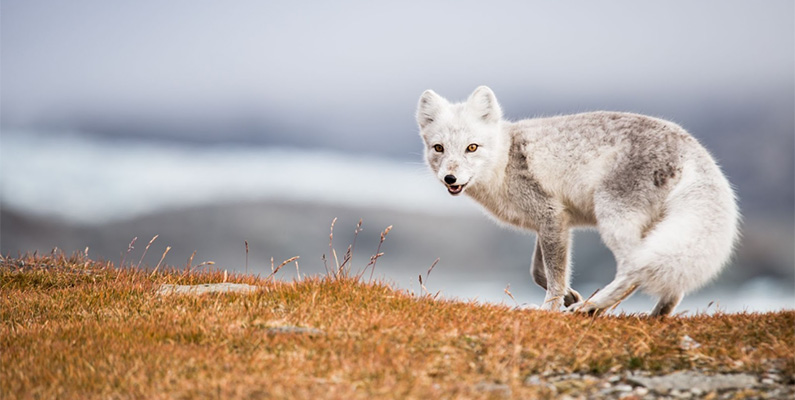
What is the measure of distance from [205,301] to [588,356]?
3770 millimetres

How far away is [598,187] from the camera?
7.72 m

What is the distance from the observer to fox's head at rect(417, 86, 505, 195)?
8.34 meters

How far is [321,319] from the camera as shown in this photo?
5953 millimetres

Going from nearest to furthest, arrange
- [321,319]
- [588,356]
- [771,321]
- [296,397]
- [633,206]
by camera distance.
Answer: [296,397] → [588,356] → [321,319] → [771,321] → [633,206]

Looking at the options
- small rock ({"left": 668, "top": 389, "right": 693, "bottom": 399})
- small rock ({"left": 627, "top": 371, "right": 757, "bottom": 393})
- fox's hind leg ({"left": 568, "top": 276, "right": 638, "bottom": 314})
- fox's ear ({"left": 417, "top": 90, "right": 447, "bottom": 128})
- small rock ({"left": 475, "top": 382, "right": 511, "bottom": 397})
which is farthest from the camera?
fox's ear ({"left": 417, "top": 90, "right": 447, "bottom": 128})

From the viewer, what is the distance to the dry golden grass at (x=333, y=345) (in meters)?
4.59

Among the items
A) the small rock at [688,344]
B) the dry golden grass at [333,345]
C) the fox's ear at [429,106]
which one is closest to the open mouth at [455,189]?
the fox's ear at [429,106]

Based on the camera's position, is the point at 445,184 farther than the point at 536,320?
Yes

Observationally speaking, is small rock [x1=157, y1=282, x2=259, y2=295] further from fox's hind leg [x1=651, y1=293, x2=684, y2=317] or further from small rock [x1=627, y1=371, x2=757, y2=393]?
fox's hind leg [x1=651, y1=293, x2=684, y2=317]

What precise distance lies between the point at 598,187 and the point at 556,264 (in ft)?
3.72

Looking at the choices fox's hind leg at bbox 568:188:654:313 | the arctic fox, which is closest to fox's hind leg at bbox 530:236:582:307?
the arctic fox

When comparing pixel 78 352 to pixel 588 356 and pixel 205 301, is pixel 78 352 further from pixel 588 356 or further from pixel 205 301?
pixel 588 356

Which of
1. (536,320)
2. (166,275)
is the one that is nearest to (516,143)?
(536,320)

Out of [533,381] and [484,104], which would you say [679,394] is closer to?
[533,381]
